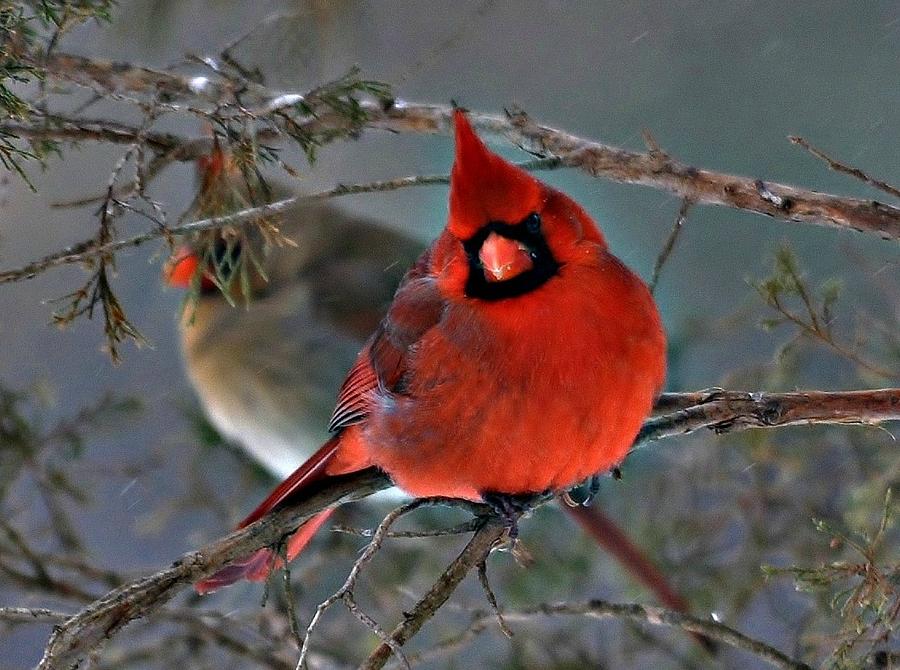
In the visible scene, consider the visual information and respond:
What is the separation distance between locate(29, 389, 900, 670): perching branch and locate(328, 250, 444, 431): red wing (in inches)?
4.3

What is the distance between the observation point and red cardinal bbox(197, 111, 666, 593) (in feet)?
4.08

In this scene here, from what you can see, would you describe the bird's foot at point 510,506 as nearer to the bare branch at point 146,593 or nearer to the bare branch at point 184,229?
the bare branch at point 146,593

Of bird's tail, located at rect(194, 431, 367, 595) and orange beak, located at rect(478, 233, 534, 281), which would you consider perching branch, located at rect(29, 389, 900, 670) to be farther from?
orange beak, located at rect(478, 233, 534, 281)

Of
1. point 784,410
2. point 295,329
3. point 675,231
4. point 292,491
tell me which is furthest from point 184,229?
point 295,329

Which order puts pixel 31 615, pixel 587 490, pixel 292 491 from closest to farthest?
pixel 31 615 → pixel 292 491 → pixel 587 490

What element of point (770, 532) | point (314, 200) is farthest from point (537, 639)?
→ point (314, 200)

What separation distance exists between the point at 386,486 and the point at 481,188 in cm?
45

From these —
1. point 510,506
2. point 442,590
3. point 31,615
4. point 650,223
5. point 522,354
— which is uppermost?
point 650,223

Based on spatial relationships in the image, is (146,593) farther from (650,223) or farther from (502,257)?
(650,223)

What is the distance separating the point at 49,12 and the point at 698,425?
2.56 ft

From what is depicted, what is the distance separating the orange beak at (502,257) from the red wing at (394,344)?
0.13 metres

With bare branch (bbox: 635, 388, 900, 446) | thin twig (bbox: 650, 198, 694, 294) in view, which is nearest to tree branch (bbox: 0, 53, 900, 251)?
thin twig (bbox: 650, 198, 694, 294)

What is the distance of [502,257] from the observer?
3.96ft

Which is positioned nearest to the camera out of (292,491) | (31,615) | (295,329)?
(31,615)
